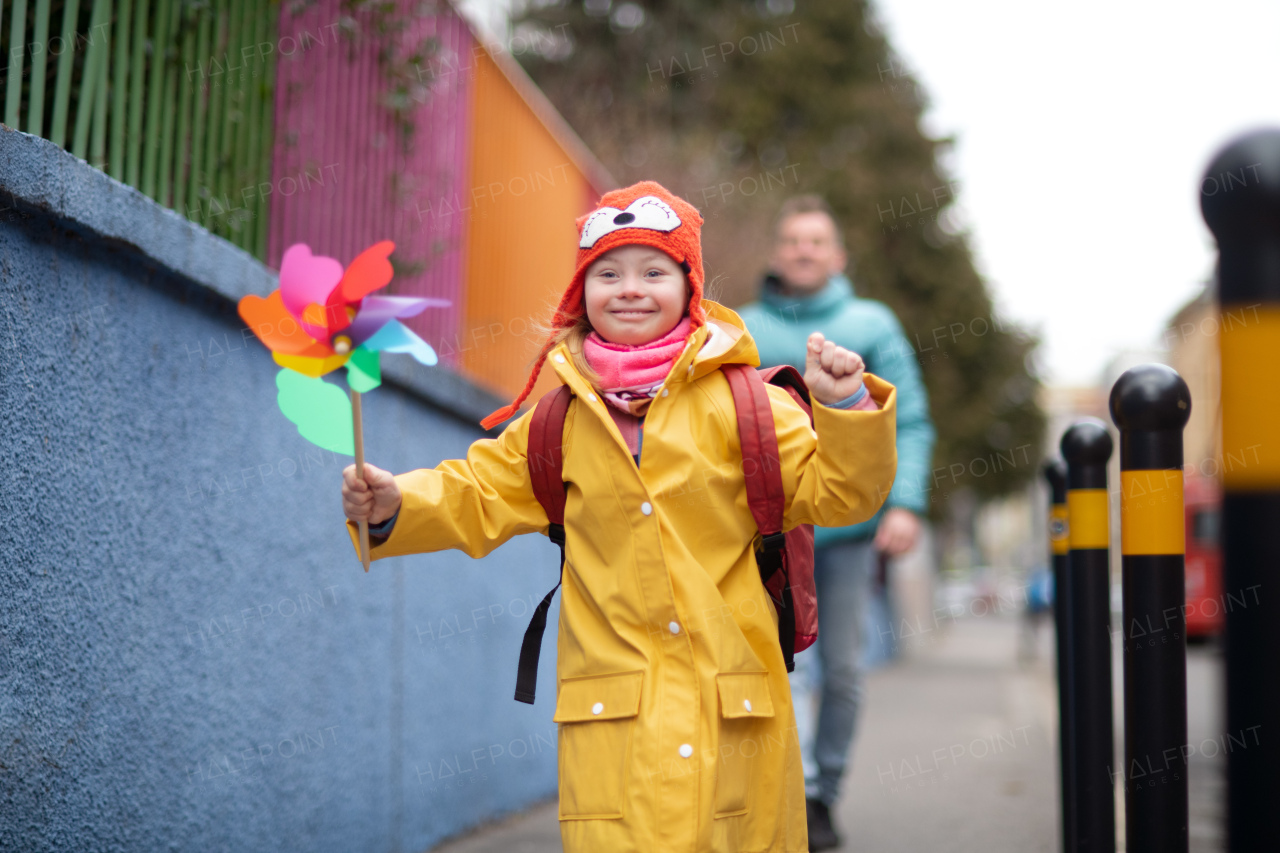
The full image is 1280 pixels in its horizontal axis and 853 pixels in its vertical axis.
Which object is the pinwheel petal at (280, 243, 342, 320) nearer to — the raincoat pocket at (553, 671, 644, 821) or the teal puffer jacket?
the raincoat pocket at (553, 671, 644, 821)

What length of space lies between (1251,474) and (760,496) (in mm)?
1051

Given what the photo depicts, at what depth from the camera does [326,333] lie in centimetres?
213

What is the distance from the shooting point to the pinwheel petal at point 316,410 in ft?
6.88

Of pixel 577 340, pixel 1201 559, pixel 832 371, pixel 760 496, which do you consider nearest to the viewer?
pixel 832 371

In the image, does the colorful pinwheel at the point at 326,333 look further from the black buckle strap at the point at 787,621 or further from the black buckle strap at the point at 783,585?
the black buckle strap at the point at 787,621

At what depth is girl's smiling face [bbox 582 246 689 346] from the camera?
2.47 metres

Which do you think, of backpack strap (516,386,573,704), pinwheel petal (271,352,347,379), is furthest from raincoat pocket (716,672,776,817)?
pinwheel petal (271,352,347,379)

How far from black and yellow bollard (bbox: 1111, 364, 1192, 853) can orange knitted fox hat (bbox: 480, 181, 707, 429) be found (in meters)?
0.90

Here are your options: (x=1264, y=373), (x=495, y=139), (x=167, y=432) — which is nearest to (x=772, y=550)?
(x=1264, y=373)

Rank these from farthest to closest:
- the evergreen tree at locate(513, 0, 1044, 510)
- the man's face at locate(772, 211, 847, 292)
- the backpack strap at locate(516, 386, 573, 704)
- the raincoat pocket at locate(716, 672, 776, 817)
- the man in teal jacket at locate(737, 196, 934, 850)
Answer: the evergreen tree at locate(513, 0, 1044, 510), the man's face at locate(772, 211, 847, 292), the man in teal jacket at locate(737, 196, 934, 850), the backpack strap at locate(516, 386, 573, 704), the raincoat pocket at locate(716, 672, 776, 817)

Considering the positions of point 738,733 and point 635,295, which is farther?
point 635,295

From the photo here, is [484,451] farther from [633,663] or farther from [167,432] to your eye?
[167,432]

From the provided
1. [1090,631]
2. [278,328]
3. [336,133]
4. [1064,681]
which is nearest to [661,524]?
[278,328]

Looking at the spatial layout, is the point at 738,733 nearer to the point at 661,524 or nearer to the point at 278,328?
the point at 661,524
